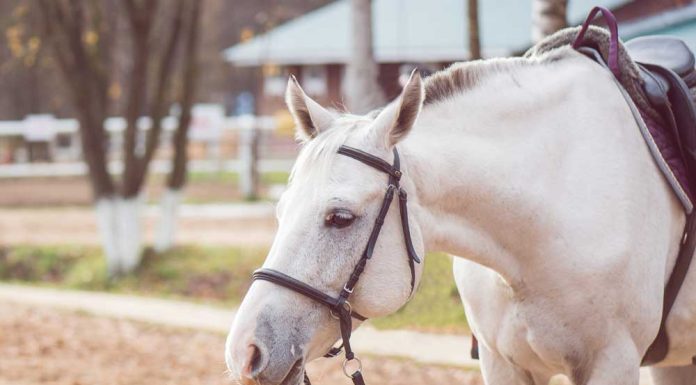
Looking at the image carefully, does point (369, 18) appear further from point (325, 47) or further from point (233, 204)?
point (325, 47)

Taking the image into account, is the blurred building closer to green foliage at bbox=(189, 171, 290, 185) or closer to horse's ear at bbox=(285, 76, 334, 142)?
green foliage at bbox=(189, 171, 290, 185)

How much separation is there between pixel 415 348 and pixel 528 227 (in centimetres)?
451

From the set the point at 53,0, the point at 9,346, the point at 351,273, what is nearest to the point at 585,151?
the point at 351,273

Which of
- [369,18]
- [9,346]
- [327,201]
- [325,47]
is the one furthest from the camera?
[325,47]

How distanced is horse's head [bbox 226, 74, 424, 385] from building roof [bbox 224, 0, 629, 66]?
20785 millimetres

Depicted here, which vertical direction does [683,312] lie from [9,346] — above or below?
above

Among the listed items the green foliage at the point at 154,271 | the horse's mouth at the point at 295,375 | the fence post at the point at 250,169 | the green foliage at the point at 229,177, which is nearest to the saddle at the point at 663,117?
the horse's mouth at the point at 295,375

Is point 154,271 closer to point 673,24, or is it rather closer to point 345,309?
point 673,24

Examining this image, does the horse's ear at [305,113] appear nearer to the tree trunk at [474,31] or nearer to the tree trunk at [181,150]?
the tree trunk at [474,31]

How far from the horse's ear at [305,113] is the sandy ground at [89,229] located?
1017 centimetres

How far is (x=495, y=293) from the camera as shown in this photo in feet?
11.8

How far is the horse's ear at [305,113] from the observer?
10.7 feet

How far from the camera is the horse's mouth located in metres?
3.01

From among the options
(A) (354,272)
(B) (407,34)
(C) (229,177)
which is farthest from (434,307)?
(B) (407,34)
